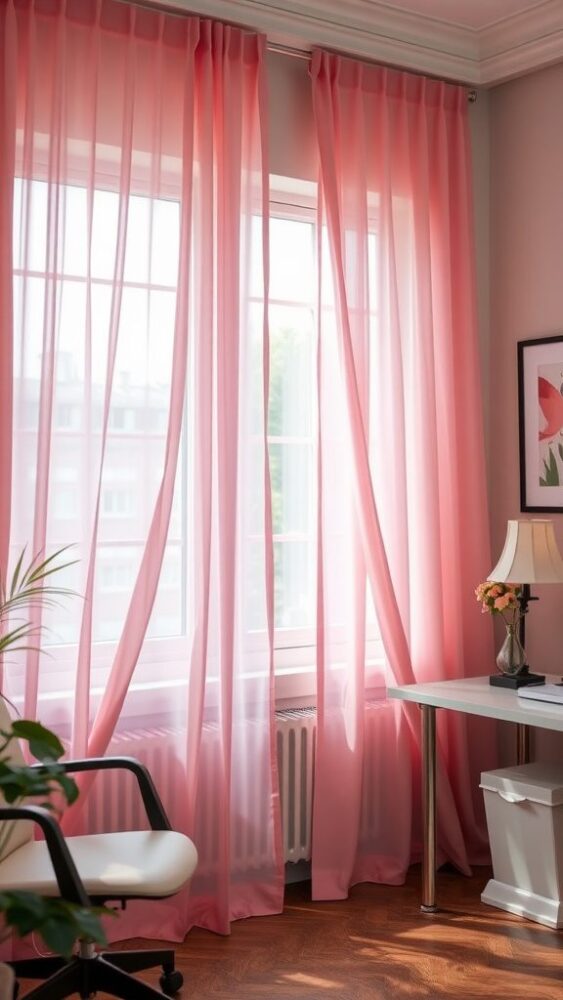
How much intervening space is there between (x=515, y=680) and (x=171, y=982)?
1445mm

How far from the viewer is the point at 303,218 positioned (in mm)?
3957

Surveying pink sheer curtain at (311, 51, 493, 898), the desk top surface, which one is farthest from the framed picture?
the desk top surface

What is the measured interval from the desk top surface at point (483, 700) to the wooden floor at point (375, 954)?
659mm

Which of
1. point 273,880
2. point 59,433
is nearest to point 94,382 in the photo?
point 59,433

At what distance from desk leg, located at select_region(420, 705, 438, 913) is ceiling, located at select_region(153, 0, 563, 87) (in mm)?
2289

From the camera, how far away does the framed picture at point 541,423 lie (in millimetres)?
3992

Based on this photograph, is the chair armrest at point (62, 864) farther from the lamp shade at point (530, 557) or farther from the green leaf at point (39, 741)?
the lamp shade at point (530, 557)

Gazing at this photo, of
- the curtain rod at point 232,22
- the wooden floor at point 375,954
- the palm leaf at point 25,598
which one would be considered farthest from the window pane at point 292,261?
the wooden floor at point 375,954

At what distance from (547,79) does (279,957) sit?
10.5 ft

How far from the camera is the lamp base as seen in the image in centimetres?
359

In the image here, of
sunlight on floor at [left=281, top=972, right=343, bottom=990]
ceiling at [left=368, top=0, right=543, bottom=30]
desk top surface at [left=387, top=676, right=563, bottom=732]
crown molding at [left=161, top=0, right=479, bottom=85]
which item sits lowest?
sunlight on floor at [left=281, top=972, right=343, bottom=990]

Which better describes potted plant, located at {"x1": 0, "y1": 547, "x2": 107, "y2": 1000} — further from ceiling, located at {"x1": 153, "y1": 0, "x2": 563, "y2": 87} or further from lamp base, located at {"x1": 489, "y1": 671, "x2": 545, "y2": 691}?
ceiling, located at {"x1": 153, "y1": 0, "x2": 563, "y2": 87}

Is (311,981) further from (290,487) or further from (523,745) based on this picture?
(290,487)

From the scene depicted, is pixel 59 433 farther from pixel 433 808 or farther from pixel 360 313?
pixel 433 808
